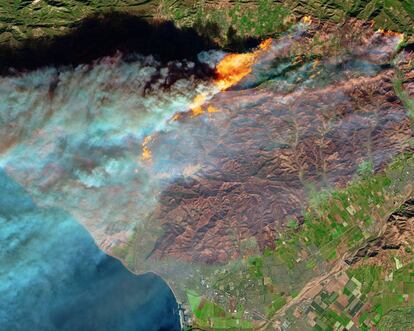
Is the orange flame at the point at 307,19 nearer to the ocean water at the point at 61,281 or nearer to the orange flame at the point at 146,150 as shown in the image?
the orange flame at the point at 146,150

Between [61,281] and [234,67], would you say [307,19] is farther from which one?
[61,281]

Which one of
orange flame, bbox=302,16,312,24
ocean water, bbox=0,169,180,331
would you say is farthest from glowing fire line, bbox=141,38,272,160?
ocean water, bbox=0,169,180,331

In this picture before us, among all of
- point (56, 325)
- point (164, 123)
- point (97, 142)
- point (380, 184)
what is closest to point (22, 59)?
point (97, 142)

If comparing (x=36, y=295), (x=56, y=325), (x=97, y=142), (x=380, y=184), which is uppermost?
(x=97, y=142)

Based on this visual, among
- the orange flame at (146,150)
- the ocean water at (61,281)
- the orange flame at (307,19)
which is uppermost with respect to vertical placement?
the orange flame at (307,19)

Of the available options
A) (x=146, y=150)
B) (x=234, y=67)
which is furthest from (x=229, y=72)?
(x=146, y=150)

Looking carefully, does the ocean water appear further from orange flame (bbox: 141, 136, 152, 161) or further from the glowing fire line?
the glowing fire line

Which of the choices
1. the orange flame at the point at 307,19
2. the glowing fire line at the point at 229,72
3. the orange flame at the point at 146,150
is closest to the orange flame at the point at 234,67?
the glowing fire line at the point at 229,72

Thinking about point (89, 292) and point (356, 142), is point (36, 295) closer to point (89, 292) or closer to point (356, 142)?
point (89, 292)
